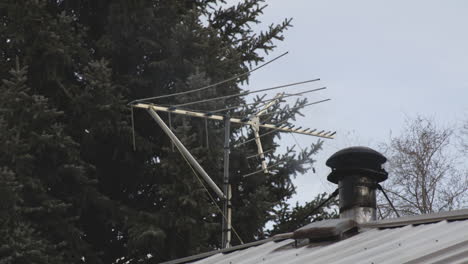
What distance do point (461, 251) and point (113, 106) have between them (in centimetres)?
1079

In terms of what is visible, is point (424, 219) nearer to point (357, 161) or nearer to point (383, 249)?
point (383, 249)

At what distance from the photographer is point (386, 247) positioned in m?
5.56

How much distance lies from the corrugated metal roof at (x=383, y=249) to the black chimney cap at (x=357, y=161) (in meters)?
1.18

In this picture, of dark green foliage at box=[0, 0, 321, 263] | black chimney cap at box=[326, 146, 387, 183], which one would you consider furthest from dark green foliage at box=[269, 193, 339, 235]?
black chimney cap at box=[326, 146, 387, 183]

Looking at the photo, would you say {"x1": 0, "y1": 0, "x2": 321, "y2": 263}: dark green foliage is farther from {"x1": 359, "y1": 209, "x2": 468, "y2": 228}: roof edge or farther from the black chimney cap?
{"x1": 359, "y1": 209, "x2": 468, "y2": 228}: roof edge

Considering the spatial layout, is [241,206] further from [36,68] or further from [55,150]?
[36,68]

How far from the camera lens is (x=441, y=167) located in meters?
22.6

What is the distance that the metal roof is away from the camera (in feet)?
16.4

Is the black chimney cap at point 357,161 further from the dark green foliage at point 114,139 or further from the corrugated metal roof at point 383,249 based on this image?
the dark green foliage at point 114,139

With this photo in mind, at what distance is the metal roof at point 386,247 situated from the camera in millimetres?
4988

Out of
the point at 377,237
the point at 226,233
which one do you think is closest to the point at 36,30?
the point at 226,233

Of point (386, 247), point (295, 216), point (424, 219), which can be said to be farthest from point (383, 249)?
point (295, 216)

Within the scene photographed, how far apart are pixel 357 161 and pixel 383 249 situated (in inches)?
95.4

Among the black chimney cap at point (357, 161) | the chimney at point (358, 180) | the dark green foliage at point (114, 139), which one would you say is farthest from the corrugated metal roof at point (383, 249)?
the dark green foliage at point (114, 139)
